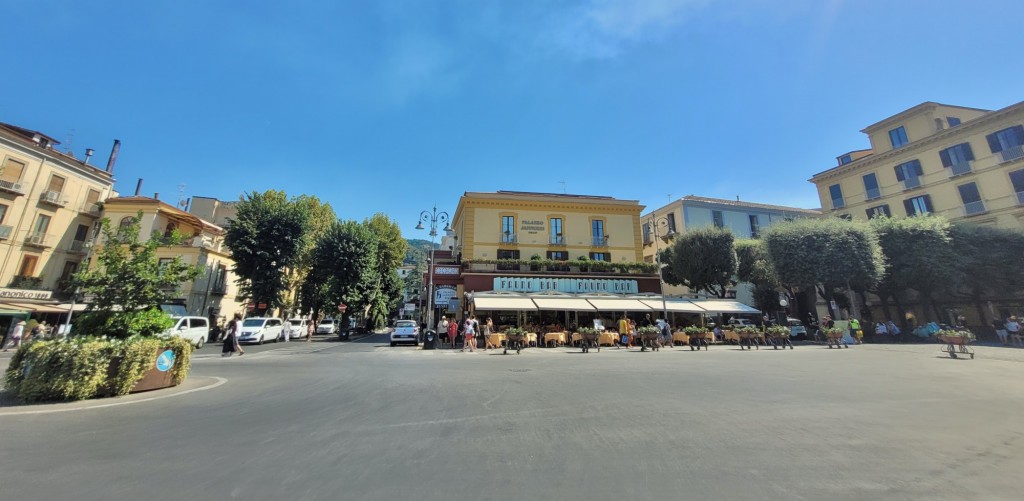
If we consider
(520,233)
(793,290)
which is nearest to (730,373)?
(520,233)

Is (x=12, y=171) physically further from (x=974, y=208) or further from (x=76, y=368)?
(x=974, y=208)

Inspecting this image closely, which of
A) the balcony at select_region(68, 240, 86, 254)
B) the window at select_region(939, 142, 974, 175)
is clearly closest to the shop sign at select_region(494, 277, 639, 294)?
the window at select_region(939, 142, 974, 175)

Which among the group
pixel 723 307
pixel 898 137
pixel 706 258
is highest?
pixel 898 137

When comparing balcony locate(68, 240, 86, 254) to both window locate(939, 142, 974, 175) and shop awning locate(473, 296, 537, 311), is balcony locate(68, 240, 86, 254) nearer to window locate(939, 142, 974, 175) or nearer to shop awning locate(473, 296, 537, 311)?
shop awning locate(473, 296, 537, 311)

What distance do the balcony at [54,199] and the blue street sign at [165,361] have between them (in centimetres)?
3116

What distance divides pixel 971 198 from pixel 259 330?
53.5 m

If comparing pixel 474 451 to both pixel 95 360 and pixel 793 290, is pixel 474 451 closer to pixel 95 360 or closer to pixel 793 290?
pixel 95 360

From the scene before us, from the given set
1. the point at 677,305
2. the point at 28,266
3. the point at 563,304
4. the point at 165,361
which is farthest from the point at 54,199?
the point at 677,305

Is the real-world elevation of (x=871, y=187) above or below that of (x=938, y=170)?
above

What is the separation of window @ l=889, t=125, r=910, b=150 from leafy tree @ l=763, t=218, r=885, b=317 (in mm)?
15554

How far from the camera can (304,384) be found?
29.8ft

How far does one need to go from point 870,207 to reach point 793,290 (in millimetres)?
13227

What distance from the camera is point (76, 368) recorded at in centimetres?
718

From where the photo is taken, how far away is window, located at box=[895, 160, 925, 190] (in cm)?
3193
